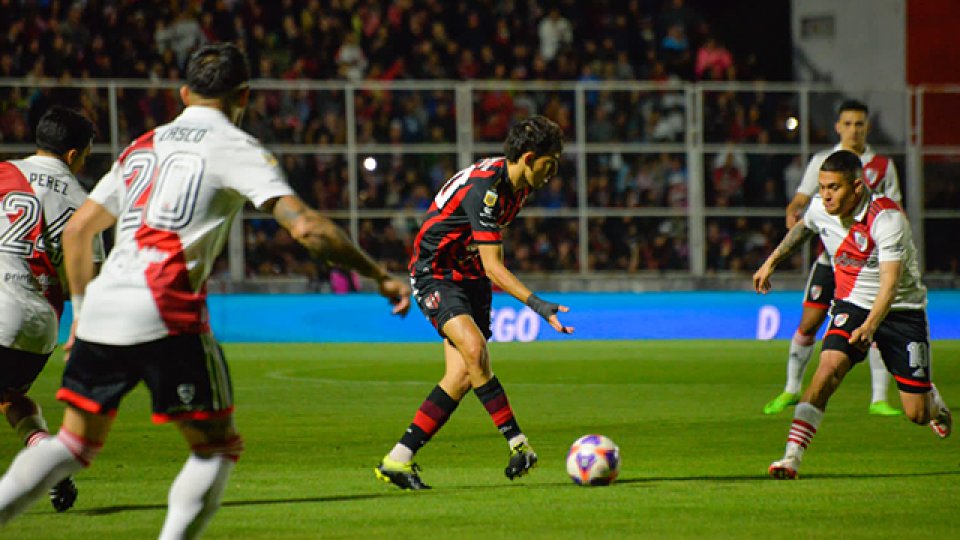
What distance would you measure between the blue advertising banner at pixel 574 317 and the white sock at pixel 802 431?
1127cm

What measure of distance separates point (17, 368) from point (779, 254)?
4634 millimetres

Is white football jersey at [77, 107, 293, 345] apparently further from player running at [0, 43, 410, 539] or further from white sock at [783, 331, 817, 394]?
white sock at [783, 331, 817, 394]

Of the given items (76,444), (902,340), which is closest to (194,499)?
(76,444)

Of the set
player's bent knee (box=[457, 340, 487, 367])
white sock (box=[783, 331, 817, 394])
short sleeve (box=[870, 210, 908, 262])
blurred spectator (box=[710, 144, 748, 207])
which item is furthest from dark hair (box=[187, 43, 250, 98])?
blurred spectator (box=[710, 144, 748, 207])

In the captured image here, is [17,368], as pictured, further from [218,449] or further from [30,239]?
[218,449]

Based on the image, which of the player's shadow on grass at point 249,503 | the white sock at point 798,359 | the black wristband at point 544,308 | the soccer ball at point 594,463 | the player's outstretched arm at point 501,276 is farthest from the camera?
the white sock at point 798,359

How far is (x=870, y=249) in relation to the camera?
8.73 meters

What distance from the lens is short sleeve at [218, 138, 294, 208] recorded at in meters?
5.31

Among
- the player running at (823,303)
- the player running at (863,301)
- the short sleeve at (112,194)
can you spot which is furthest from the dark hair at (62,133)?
the player running at (823,303)

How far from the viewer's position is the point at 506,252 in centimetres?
2106

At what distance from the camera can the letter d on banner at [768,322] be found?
20000 millimetres

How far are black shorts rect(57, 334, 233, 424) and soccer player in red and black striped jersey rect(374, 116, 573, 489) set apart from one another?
281cm

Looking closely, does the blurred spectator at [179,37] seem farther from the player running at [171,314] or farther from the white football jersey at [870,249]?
the player running at [171,314]

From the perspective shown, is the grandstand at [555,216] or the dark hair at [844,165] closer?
the dark hair at [844,165]
